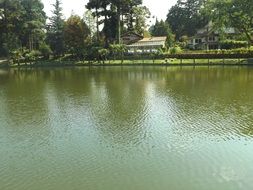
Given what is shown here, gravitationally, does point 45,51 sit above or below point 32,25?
below

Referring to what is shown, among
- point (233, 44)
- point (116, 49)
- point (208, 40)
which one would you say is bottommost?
Result: point (116, 49)

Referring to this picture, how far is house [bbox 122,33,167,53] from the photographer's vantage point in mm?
77625

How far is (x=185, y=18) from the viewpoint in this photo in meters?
104

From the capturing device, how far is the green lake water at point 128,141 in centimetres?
1205

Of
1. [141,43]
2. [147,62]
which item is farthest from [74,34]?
[147,62]

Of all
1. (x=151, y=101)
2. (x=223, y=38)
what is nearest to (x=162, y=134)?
(x=151, y=101)

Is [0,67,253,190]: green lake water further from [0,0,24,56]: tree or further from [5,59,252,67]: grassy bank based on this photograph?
[0,0,24,56]: tree

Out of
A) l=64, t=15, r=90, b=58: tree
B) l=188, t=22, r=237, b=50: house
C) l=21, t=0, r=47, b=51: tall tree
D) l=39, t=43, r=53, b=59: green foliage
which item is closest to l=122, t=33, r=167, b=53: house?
l=188, t=22, r=237, b=50: house

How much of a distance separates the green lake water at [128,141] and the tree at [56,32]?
53.6 meters

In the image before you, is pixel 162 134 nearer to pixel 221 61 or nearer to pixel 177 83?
pixel 177 83

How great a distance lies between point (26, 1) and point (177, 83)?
6265 centimetres

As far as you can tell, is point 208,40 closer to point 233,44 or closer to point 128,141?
point 233,44

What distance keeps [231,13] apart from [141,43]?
23.8 meters

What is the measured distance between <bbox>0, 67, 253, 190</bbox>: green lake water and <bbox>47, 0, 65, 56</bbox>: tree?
176 feet
